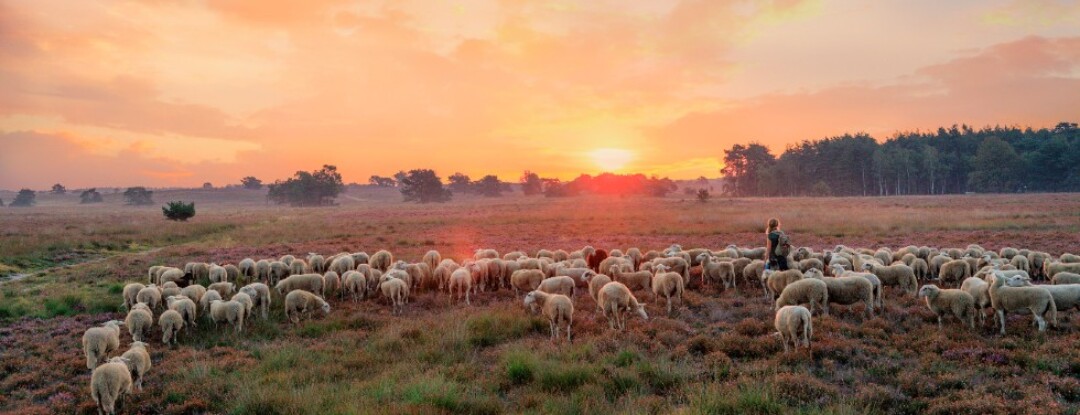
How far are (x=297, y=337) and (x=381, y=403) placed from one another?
17.7 ft

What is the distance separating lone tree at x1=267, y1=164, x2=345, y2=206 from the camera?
418 ft

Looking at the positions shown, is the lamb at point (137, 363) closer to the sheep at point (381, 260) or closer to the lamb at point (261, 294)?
the lamb at point (261, 294)

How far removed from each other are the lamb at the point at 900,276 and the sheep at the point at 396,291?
1364 centimetres

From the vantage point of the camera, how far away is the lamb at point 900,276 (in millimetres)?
13203

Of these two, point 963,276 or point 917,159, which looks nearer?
point 963,276

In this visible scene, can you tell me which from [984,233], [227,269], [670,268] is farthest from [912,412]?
[984,233]

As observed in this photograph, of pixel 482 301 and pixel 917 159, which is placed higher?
pixel 917 159

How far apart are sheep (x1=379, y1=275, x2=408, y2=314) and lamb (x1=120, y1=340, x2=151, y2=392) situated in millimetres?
5837

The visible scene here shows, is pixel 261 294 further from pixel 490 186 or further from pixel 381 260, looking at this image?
pixel 490 186

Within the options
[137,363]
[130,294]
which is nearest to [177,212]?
[130,294]

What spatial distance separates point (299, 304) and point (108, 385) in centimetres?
548

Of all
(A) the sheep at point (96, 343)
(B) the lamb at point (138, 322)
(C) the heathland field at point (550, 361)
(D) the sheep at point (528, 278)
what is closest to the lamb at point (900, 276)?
(C) the heathland field at point (550, 361)

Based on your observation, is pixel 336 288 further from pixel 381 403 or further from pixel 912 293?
pixel 912 293

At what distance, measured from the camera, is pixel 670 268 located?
1597 centimetres
